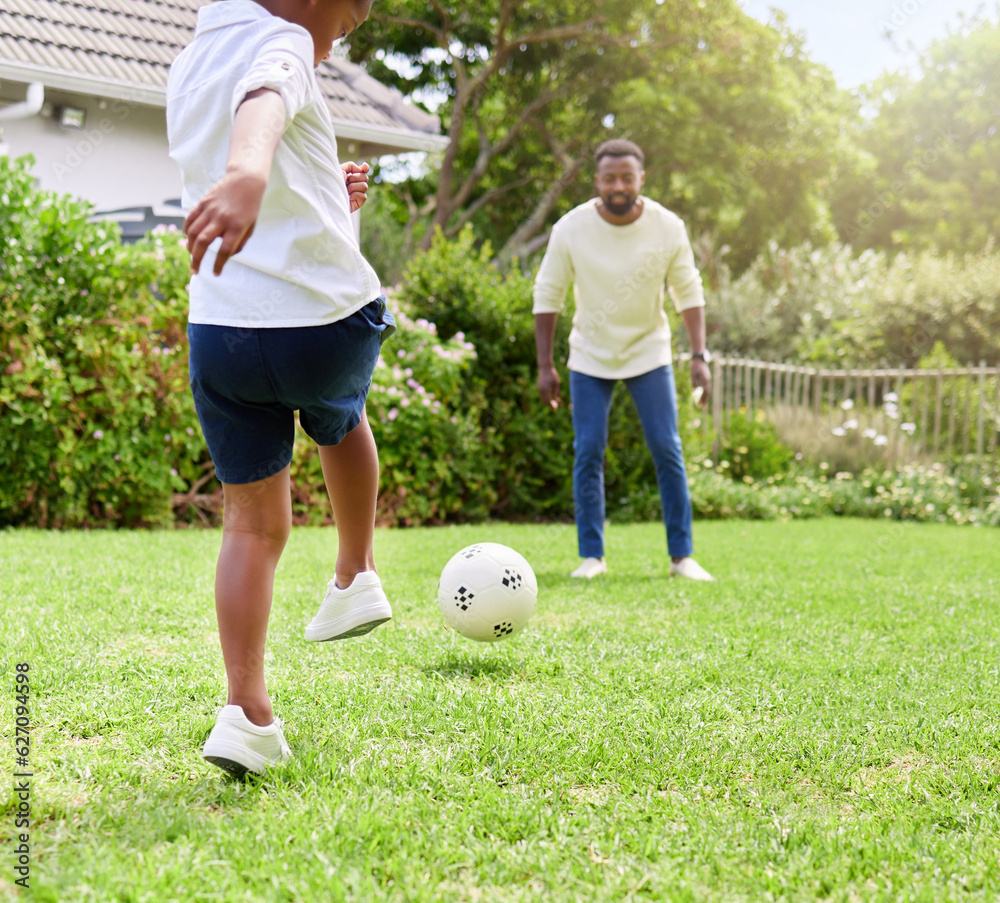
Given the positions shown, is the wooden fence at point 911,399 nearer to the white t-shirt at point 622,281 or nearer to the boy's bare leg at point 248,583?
the white t-shirt at point 622,281

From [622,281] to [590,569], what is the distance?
1585 mm

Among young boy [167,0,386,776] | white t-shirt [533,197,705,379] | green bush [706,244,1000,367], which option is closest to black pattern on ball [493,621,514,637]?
young boy [167,0,386,776]

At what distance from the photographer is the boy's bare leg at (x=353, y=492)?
7.83ft

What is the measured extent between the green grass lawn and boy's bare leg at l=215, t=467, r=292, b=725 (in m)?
0.22

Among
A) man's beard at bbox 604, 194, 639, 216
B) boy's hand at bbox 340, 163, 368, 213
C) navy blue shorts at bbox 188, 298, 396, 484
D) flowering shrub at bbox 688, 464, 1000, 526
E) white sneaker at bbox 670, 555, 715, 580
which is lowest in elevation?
flowering shrub at bbox 688, 464, 1000, 526

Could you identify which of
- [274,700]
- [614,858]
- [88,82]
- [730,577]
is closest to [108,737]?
[274,700]

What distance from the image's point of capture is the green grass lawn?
1.66 metres

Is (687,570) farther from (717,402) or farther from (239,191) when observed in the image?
(717,402)

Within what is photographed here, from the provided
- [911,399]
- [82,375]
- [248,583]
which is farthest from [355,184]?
[911,399]

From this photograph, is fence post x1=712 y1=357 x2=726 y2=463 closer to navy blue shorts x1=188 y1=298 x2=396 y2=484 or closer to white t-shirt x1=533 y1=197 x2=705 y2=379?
white t-shirt x1=533 y1=197 x2=705 y2=379

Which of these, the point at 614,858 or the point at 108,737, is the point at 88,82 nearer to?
the point at 108,737

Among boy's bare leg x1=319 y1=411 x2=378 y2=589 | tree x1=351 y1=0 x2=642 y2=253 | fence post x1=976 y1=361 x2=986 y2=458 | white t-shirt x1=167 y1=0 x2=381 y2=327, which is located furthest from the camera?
tree x1=351 y1=0 x2=642 y2=253

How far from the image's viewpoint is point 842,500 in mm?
10641

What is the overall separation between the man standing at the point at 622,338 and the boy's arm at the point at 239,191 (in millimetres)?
3526
